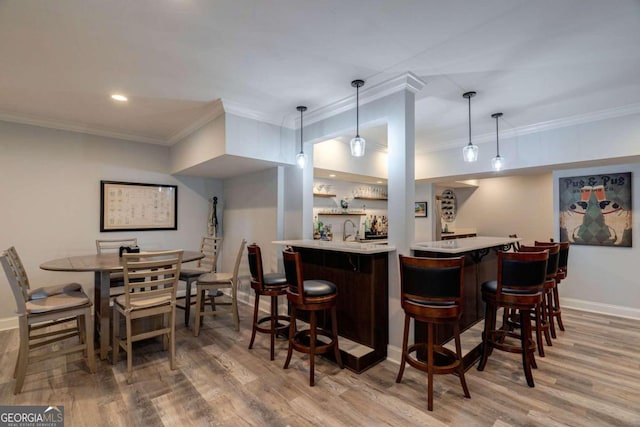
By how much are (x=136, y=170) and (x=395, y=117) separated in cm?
392

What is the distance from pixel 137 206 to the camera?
456 centimetres

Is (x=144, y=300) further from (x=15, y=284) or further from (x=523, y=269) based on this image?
(x=523, y=269)

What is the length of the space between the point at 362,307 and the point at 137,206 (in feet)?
12.3

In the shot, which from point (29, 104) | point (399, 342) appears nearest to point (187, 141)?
point (29, 104)

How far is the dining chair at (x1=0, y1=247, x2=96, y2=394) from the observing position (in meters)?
2.29

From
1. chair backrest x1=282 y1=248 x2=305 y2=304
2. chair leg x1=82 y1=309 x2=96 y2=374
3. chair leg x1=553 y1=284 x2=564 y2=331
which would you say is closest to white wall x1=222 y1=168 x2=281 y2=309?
chair backrest x1=282 y1=248 x2=305 y2=304

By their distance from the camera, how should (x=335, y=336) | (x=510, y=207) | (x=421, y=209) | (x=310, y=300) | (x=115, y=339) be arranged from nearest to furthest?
(x=310, y=300)
(x=335, y=336)
(x=115, y=339)
(x=421, y=209)
(x=510, y=207)

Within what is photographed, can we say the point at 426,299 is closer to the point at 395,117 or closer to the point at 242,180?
the point at 395,117

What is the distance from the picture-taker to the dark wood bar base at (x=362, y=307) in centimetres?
270

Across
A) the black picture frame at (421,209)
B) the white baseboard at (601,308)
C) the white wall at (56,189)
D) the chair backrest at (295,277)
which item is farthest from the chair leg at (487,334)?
the white wall at (56,189)

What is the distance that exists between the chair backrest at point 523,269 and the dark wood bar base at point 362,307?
3.16 feet

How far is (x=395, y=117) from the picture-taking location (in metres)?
2.85

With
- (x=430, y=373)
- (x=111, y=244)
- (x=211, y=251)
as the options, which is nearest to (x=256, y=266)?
(x=211, y=251)

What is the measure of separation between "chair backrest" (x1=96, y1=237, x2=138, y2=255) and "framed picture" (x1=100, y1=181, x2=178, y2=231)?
23cm
